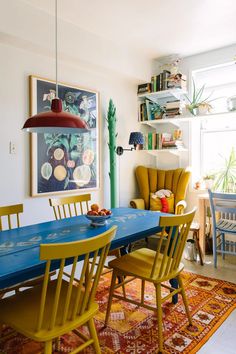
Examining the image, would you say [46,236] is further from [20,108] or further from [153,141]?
[153,141]

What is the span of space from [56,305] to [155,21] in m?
2.94

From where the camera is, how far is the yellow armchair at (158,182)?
397 cm

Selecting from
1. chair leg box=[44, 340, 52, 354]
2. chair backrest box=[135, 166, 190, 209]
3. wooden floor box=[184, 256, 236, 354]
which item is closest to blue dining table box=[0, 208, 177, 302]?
chair leg box=[44, 340, 52, 354]

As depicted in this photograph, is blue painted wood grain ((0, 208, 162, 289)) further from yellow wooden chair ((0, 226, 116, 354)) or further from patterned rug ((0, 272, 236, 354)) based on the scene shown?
patterned rug ((0, 272, 236, 354))

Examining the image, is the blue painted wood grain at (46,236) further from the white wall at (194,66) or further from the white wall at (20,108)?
the white wall at (194,66)

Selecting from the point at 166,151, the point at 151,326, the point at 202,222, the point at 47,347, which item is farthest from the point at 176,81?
the point at 47,347

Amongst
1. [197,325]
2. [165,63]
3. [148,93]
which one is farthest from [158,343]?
[165,63]

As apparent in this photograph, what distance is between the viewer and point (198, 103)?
3.96 m

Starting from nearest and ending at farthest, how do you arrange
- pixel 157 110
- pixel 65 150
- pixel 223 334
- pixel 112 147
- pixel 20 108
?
pixel 223 334
pixel 20 108
pixel 65 150
pixel 112 147
pixel 157 110

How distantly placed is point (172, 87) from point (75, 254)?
10.8ft

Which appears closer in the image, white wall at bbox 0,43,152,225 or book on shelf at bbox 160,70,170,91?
white wall at bbox 0,43,152,225

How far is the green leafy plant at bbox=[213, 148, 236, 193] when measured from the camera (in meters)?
3.89

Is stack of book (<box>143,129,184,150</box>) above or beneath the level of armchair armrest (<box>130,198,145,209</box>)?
above

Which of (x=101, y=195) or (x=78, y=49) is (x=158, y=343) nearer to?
(x=101, y=195)
